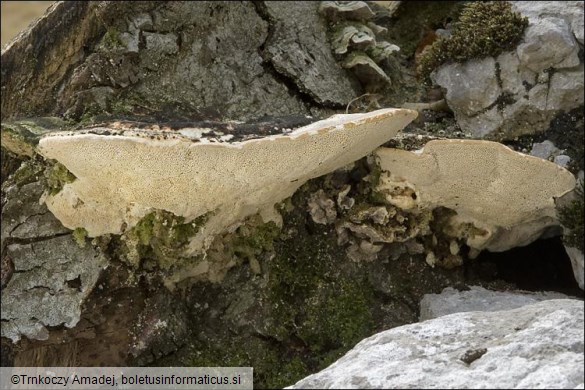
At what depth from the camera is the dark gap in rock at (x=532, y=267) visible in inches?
139

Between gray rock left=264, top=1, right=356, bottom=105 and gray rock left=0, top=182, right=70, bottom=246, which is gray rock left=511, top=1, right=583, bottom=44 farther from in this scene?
gray rock left=0, top=182, right=70, bottom=246

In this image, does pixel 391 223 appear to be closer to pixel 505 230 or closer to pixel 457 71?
pixel 505 230

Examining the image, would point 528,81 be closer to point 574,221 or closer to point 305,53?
point 574,221

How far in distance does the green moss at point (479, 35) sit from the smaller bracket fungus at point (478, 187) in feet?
3.12

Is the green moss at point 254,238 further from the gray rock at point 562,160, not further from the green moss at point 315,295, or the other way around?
the gray rock at point 562,160

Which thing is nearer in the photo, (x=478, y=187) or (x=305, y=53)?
(x=478, y=187)

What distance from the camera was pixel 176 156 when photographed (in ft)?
7.74

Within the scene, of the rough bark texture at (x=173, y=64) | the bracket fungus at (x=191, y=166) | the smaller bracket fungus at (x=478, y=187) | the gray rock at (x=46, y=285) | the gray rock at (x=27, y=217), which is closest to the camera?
the bracket fungus at (x=191, y=166)

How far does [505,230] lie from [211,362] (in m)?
1.61

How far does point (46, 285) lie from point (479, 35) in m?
2.57

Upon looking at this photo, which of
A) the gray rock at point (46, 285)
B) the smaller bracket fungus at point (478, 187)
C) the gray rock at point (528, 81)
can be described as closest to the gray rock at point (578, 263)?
the smaller bracket fungus at point (478, 187)

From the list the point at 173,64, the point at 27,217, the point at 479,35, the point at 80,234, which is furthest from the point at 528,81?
the point at 27,217

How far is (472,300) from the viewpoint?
3.21 meters

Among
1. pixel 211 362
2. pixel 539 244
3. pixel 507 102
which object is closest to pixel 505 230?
pixel 539 244
